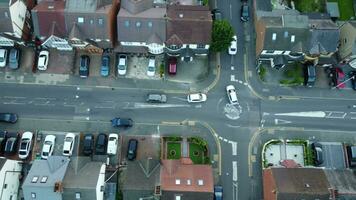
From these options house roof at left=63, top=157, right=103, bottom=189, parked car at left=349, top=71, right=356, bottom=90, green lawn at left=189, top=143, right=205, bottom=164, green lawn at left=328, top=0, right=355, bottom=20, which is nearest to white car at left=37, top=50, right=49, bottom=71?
house roof at left=63, top=157, right=103, bottom=189

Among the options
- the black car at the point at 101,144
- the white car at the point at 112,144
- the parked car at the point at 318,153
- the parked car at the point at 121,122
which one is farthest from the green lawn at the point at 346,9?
the black car at the point at 101,144

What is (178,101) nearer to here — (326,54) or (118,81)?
(118,81)


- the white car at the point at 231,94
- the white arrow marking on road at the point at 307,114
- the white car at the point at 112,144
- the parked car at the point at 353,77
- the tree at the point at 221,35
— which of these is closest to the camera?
the white car at the point at 112,144

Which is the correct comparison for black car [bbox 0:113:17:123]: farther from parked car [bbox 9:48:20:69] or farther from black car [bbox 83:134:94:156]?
black car [bbox 83:134:94:156]

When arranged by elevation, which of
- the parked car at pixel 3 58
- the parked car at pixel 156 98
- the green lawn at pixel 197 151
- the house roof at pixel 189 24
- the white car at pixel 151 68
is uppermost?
the house roof at pixel 189 24

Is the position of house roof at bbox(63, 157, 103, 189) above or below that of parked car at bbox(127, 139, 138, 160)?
below

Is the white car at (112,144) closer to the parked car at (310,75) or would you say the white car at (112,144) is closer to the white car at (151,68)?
the white car at (151,68)

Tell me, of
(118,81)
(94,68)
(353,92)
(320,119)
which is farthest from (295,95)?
(94,68)
